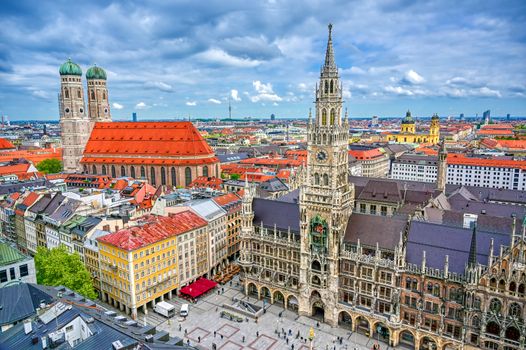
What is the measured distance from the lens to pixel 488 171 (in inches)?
7431

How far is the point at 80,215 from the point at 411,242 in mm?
80859

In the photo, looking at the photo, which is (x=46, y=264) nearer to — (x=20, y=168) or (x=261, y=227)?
(x=261, y=227)

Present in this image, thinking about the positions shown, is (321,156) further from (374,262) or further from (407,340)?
(407,340)

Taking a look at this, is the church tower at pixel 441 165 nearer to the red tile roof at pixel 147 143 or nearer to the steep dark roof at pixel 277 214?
the steep dark roof at pixel 277 214

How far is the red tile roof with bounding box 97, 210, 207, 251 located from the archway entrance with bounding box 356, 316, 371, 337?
4278 centimetres

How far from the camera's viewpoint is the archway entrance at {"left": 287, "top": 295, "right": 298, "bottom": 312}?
83.0m

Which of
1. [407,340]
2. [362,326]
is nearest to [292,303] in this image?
[362,326]

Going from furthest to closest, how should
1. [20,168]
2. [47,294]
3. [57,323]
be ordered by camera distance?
[20,168], [47,294], [57,323]

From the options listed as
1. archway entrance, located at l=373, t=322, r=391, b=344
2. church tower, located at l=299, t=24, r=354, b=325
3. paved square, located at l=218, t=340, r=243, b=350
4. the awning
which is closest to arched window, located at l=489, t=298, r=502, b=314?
archway entrance, located at l=373, t=322, r=391, b=344

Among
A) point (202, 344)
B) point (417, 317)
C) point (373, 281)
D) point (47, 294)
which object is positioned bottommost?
point (202, 344)

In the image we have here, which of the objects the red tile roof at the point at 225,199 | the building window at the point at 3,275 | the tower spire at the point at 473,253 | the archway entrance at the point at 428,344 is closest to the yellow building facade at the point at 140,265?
the building window at the point at 3,275

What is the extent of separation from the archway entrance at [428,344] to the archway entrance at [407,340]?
172cm

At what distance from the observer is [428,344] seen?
2650 inches

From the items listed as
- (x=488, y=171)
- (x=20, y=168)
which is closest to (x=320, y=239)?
(x=488, y=171)
